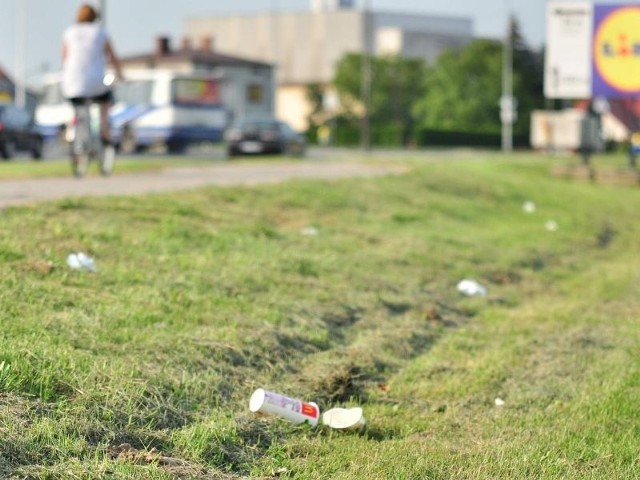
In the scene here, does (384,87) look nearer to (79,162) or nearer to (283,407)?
(79,162)

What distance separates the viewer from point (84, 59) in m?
14.6

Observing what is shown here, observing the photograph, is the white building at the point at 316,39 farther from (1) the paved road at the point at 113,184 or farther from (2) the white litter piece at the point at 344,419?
(2) the white litter piece at the point at 344,419

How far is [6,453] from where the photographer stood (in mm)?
4816

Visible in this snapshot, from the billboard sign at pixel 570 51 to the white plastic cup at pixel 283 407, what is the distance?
26834mm

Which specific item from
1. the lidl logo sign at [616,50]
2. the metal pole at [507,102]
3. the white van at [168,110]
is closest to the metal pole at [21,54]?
the white van at [168,110]

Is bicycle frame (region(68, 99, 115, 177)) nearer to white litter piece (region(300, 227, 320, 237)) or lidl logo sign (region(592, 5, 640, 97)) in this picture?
white litter piece (region(300, 227, 320, 237))

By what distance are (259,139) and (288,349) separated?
29.6m

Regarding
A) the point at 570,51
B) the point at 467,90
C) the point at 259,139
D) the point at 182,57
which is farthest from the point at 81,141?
the point at 467,90

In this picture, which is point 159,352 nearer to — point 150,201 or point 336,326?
point 336,326

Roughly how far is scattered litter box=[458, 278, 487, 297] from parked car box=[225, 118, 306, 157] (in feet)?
84.1

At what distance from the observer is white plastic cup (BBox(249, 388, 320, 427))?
603 centimetres

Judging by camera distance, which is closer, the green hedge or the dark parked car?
the dark parked car

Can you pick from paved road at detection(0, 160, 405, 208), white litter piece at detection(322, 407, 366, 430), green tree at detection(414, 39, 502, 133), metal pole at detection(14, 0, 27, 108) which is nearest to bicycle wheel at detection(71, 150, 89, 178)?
paved road at detection(0, 160, 405, 208)

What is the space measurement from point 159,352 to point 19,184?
28.4 feet
